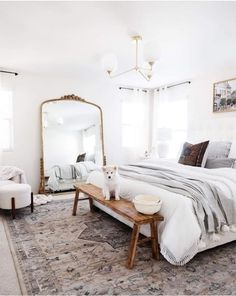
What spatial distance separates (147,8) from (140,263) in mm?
2355

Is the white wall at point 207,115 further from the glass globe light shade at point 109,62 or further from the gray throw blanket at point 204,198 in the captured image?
the glass globe light shade at point 109,62

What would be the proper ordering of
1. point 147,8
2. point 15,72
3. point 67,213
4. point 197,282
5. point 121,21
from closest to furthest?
point 197,282 → point 147,8 → point 121,21 → point 67,213 → point 15,72

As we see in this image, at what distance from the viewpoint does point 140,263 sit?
7.36ft

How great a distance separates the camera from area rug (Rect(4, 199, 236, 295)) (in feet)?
6.19

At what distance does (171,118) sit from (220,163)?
2296mm

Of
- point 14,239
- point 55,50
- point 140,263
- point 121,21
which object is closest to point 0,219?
point 14,239

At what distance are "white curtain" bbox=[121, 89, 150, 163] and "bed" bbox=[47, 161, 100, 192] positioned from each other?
1132mm

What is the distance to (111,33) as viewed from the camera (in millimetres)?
2863

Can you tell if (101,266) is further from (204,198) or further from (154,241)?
(204,198)

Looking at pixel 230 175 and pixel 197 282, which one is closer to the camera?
pixel 197 282

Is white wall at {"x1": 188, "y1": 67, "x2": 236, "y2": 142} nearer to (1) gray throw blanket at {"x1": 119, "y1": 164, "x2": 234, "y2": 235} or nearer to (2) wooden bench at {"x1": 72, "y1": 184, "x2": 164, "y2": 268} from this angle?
(1) gray throw blanket at {"x1": 119, "y1": 164, "x2": 234, "y2": 235}

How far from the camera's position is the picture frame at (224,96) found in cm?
Answer: 421

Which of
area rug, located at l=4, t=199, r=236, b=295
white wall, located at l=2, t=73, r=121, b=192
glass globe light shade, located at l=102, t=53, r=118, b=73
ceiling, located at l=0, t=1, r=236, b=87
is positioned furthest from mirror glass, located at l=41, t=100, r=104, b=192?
glass globe light shade, located at l=102, t=53, r=118, b=73

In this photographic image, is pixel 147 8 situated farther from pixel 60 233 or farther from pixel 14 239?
pixel 14 239
